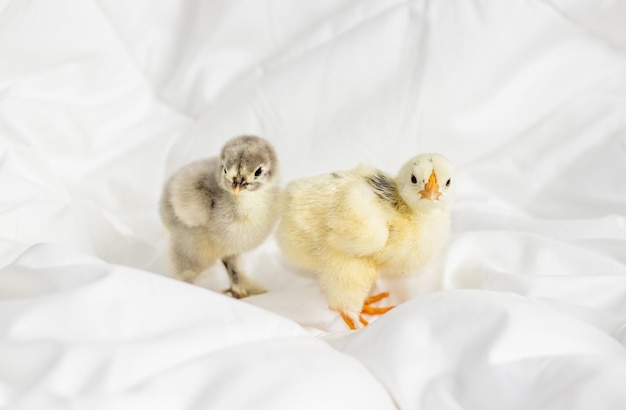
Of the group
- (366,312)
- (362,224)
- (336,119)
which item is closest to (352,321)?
(366,312)

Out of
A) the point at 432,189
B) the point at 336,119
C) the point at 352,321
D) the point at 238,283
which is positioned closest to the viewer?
the point at 432,189

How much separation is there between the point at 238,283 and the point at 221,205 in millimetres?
215

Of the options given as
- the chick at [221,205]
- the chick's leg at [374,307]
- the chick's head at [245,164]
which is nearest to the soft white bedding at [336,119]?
the chick's leg at [374,307]

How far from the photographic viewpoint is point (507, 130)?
1712mm

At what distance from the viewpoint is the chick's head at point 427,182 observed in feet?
4.08

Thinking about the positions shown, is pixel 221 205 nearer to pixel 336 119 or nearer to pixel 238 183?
pixel 238 183

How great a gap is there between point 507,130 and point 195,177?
0.72 metres

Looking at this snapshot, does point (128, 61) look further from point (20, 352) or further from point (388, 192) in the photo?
point (20, 352)

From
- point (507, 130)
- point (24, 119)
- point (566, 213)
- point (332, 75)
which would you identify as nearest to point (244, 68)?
point (332, 75)

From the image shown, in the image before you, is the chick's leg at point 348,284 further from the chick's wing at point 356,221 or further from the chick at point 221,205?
the chick at point 221,205

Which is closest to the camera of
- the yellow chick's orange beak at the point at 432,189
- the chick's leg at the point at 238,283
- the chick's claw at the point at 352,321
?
the yellow chick's orange beak at the point at 432,189

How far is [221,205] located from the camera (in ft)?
4.50

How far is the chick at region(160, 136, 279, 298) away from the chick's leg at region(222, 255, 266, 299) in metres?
0.06

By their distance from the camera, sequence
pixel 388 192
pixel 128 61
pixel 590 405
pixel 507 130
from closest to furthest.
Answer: pixel 590 405 < pixel 388 192 < pixel 507 130 < pixel 128 61
